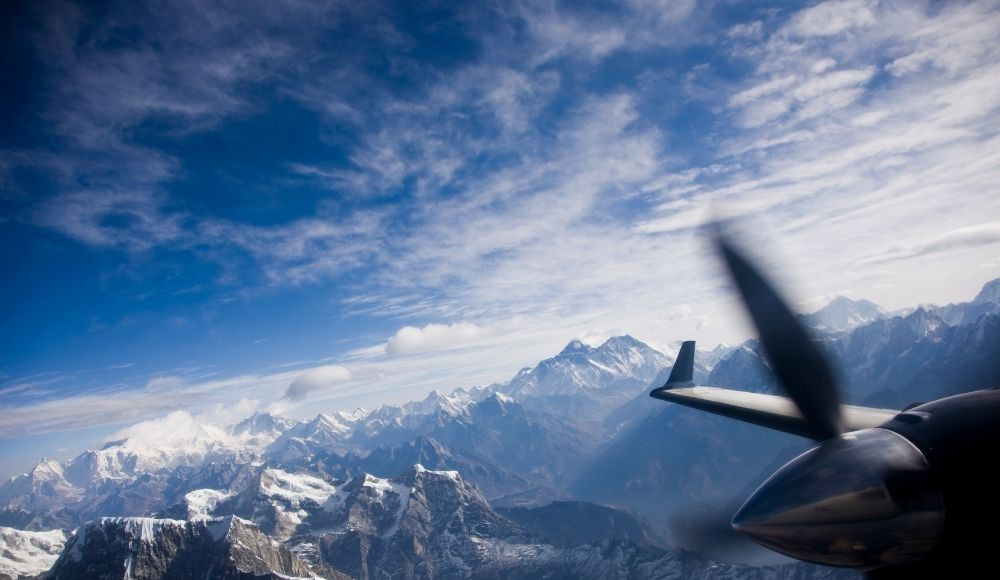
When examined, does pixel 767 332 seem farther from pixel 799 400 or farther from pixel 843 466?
pixel 843 466

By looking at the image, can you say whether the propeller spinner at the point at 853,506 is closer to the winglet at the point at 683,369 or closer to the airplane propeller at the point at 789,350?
the airplane propeller at the point at 789,350

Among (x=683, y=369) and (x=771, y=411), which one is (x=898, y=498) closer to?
(x=771, y=411)

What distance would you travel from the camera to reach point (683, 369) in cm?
2206

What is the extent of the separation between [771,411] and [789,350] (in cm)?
269

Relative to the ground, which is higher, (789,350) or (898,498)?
(789,350)

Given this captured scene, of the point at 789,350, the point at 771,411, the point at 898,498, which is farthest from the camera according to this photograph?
the point at 771,411

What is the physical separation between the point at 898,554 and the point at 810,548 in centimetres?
116

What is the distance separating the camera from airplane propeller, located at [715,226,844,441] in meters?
8.93

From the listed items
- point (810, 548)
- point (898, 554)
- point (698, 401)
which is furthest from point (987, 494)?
point (698, 401)

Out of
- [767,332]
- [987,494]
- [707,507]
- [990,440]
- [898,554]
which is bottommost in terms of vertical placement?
[707,507]

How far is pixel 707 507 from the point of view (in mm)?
15516

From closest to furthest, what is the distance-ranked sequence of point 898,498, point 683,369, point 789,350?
point 898,498
point 789,350
point 683,369

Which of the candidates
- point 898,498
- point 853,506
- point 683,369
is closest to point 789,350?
point 898,498

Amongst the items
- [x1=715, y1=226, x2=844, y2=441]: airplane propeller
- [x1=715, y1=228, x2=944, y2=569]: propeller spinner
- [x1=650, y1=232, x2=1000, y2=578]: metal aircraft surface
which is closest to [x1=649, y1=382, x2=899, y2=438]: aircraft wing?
[x1=715, y1=226, x2=844, y2=441]: airplane propeller
